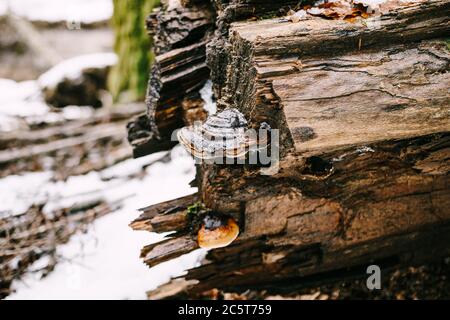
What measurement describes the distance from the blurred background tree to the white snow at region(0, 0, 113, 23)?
875cm

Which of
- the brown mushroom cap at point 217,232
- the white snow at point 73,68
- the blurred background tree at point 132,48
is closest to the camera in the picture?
the brown mushroom cap at point 217,232

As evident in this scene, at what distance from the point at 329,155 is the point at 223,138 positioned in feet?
2.43

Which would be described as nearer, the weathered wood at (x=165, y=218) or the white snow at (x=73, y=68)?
the weathered wood at (x=165, y=218)

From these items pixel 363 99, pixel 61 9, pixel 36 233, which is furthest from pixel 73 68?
pixel 61 9

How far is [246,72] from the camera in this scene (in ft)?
7.30

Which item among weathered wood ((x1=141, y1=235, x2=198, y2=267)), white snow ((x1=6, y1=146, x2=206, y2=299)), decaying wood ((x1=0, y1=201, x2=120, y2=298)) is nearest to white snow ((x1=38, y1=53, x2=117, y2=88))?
decaying wood ((x1=0, y1=201, x2=120, y2=298))

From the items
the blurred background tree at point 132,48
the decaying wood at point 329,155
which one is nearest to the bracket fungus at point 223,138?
the decaying wood at point 329,155

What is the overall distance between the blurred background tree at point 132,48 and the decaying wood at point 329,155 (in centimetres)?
301

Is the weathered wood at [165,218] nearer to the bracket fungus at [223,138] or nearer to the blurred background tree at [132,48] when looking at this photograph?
the bracket fungus at [223,138]

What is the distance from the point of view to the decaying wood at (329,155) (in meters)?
2.06

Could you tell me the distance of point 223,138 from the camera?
209 cm

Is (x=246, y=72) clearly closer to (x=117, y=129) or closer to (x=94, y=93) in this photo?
(x=117, y=129)
